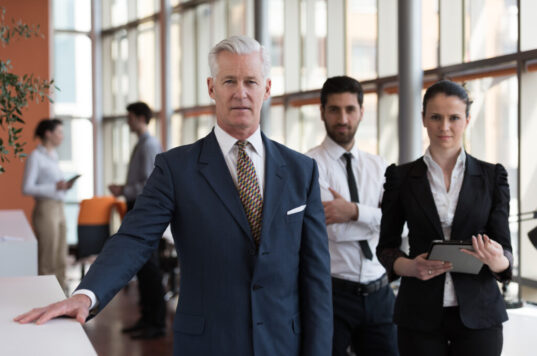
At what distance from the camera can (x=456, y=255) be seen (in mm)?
2246

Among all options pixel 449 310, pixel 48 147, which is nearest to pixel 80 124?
pixel 48 147

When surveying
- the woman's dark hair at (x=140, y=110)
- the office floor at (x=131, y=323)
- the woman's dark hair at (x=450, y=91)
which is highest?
the woman's dark hair at (x=140, y=110)

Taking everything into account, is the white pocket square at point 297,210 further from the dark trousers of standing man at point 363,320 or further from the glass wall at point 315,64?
the glass wall at point 315,64

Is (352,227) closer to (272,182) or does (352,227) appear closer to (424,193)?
(424,193)

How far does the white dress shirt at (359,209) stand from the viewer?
2.94 m

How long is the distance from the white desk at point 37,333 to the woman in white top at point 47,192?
198 inches

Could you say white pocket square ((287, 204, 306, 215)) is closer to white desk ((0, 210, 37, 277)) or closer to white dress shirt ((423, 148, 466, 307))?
white dress shirt ((423, 148, 466, 307))

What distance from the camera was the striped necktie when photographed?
76.9 inches

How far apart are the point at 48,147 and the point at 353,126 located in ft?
16.1

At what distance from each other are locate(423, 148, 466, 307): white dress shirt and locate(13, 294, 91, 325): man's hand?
4.24 ft

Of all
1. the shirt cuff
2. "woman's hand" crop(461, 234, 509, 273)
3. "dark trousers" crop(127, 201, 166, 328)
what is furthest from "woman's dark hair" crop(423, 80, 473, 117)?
"dark trousers" crop(127, 201, 166, 328)

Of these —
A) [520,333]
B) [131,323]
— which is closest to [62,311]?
[520,333]

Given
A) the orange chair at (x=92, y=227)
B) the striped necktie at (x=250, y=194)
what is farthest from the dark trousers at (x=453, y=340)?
the orange chair at (x=92, y=227)

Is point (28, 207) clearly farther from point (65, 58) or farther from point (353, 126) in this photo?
point (353, 126)
